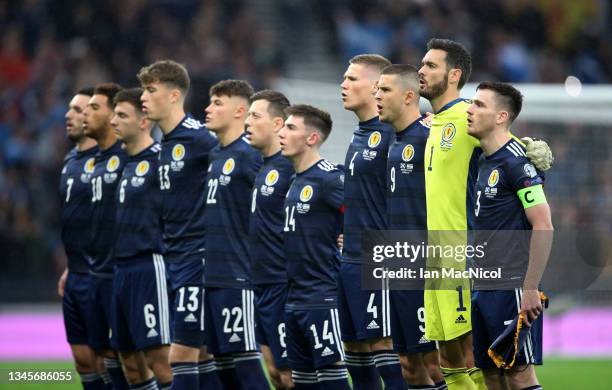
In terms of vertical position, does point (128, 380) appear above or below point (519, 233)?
below

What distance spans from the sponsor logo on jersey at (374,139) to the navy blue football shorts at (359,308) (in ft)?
2.78

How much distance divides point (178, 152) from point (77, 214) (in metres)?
1.22

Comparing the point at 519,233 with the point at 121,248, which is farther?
the point at 121,248

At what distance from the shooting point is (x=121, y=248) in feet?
30.3

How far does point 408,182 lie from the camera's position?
787 centimetres

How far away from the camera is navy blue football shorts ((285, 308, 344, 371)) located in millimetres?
8062

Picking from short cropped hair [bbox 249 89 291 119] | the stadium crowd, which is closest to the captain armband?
short cropped hair [bbox 249 89 291 119]

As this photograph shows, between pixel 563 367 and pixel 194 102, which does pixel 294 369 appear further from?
pixel 194 102

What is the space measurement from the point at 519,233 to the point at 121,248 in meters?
3.43

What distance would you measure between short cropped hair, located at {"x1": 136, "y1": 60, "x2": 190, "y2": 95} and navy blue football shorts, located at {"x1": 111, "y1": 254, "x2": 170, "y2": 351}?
141 cm

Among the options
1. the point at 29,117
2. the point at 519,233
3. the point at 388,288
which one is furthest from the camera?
the point at 29,117

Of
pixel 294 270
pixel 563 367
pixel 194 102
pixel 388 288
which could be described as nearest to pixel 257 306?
pixel 294 270

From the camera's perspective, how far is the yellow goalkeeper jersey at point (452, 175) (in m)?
7.46

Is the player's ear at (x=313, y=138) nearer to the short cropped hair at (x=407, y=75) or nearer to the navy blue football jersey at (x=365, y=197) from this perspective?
the navy blue football jersey at (x=365, y=197)
